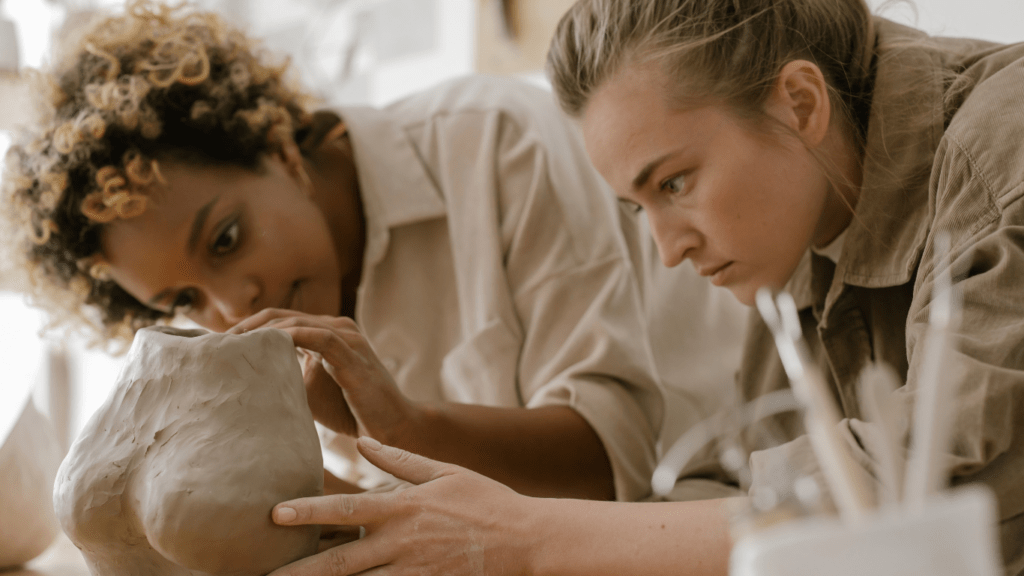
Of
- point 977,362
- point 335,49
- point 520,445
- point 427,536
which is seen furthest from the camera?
point 335,49

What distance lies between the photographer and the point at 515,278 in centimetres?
111

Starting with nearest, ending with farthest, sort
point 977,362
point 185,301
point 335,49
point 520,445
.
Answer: point 977,362 → point 520,445 → point 185,301 → point 335,49

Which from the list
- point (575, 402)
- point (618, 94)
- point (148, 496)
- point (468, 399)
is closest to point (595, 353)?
point (575, 402)

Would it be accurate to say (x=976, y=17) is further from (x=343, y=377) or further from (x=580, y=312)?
(x=343, y=377)

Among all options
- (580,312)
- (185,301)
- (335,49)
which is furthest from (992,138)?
(335,49)

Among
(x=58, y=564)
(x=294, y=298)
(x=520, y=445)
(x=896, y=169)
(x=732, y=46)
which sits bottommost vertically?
(x=58, y=564)

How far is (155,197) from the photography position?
3.09ft

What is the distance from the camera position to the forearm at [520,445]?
0.87m

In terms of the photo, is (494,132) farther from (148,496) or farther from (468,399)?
(148,496)

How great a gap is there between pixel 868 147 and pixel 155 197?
2.60 ft

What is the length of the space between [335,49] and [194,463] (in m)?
1.61

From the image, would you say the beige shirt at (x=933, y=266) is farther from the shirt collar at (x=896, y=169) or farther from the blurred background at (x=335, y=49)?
the blurred background at (x=335, y=49)

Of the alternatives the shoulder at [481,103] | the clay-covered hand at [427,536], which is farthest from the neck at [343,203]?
the clay-covered hand at [427,536]

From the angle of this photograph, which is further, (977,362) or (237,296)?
(237,296)
